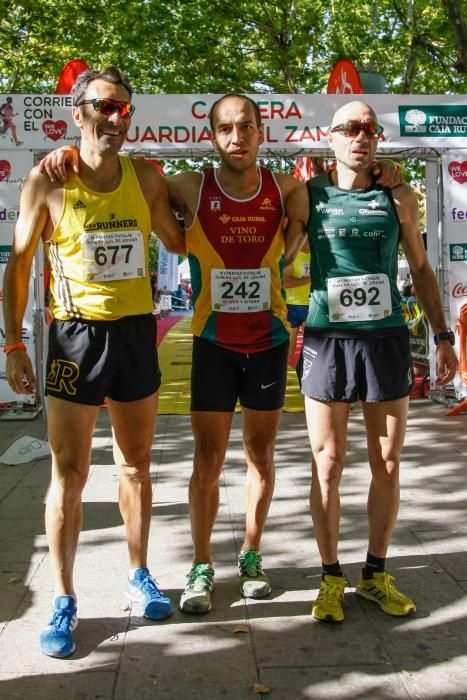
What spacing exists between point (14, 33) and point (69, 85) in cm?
1137

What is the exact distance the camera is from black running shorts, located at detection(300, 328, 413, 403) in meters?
3.28

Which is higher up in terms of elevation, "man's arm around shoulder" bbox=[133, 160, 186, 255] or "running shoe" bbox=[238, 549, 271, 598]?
"man's arm around shoulder" bbox=[133, 160, 186, 255]

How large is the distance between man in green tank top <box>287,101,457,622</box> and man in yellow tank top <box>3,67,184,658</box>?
729 millimetres

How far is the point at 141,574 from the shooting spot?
345cm

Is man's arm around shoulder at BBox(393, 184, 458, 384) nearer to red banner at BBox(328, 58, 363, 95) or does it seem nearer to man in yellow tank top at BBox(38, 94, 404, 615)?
man in yellow tank top at BBox(38, 94, 404, 615)

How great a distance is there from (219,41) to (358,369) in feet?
58.1

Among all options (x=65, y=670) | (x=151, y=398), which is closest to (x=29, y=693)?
(x=65, y=670)

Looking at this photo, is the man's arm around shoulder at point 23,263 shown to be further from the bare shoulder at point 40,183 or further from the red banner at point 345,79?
the red banner at point 345,79

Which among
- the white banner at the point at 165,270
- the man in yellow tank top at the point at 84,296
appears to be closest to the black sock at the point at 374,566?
the man in yellow tank top at the point at 84,296

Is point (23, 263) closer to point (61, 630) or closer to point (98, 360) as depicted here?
point (98, 360)

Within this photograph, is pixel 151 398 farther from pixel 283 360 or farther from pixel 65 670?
pixel 65 670

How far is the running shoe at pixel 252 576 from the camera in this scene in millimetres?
3514

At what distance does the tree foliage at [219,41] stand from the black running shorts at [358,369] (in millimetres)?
15628

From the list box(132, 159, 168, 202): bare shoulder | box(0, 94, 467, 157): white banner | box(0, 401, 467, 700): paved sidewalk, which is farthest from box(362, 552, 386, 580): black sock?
box(0, 94, 467, 157): white banner
